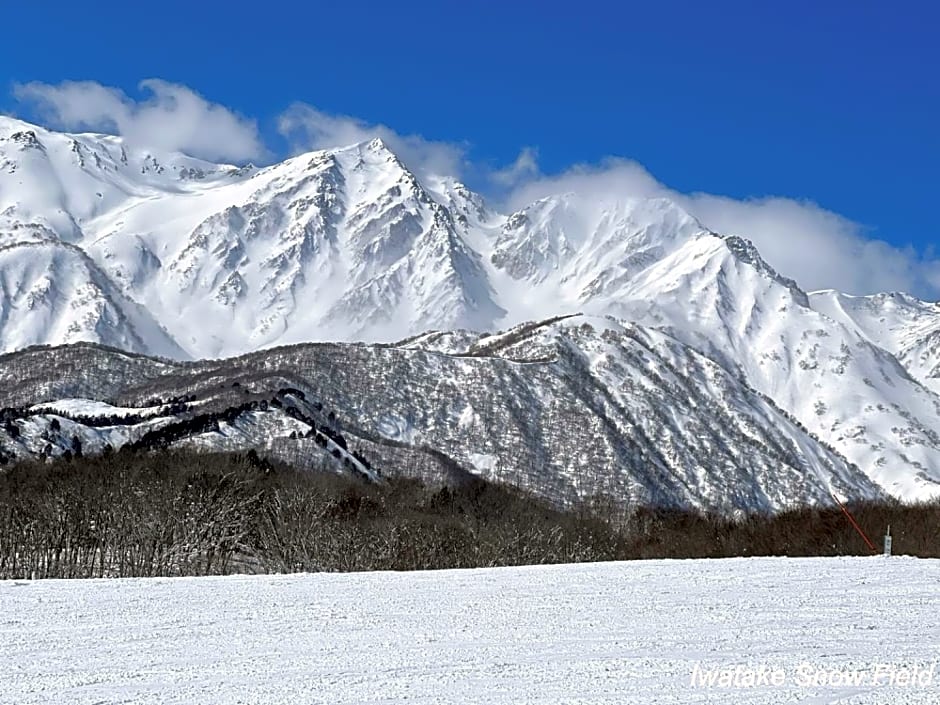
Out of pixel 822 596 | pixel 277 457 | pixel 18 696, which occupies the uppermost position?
pixel 277 457

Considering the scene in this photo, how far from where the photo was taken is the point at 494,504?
103188 mm

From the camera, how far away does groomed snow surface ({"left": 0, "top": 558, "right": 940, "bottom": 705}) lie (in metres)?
12.3

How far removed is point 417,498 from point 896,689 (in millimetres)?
95094

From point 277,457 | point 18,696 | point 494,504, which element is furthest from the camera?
point 277,457

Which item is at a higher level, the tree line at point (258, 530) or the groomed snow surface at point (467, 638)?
the tree line at point (258, 530)

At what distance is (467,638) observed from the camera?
15.4m

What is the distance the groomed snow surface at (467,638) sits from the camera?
12344mm

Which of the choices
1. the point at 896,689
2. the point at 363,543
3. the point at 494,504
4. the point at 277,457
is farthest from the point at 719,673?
the point at 277,457

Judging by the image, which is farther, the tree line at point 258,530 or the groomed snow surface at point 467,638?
the tree line at point 258,530

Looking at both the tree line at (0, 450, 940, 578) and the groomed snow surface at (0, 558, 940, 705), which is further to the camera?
the tree line at (0, 450, 940, 578)

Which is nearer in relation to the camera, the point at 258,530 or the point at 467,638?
the point at 467,638

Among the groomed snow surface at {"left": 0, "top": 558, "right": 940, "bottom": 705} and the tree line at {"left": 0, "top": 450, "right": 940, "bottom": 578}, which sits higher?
the tree line at {"left": 0, "top": 450, "right": 940, "bottom": 578}

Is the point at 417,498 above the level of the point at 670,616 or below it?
above

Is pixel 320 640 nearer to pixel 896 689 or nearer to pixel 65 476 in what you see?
pixel 896 689
